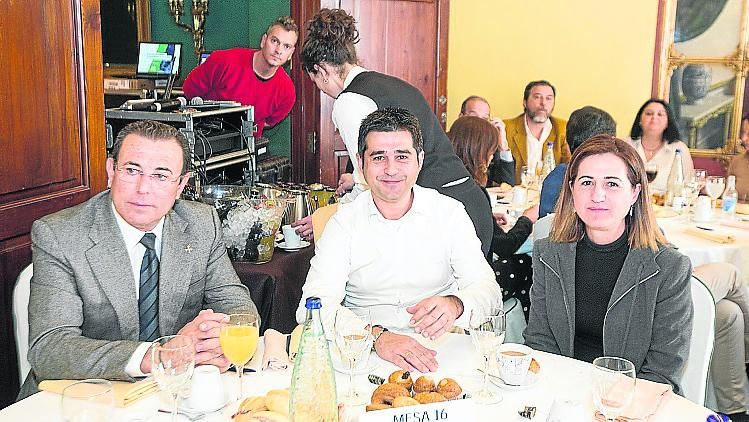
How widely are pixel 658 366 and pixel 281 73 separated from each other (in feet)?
12.1

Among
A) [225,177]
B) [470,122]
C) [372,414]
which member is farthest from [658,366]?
[225,177]

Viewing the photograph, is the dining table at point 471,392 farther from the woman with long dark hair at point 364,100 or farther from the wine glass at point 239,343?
the woman with long dark hair at point 364,100

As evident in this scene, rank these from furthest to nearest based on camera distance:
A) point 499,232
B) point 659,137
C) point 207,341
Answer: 1. point 659,137
2. point 499,232
3. point 207,341

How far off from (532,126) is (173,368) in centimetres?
463

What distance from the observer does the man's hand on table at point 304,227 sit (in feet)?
10.3

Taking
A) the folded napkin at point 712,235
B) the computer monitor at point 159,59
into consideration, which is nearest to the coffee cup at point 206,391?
the folded napkin at point 712,235

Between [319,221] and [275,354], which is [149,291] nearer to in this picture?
[275,354]

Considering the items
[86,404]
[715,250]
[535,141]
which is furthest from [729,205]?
[86,404]

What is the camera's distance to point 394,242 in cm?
240

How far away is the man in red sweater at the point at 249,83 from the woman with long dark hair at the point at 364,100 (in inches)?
79.3

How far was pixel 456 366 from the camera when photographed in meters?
1.82

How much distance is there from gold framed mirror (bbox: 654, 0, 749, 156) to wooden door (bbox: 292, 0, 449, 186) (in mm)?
1707

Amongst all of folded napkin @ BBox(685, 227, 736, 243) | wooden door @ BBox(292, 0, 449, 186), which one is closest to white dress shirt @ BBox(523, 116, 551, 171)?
wooden door @ BBox(292, 0, 449, 186)

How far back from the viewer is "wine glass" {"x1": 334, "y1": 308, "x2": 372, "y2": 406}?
5.36 feet
